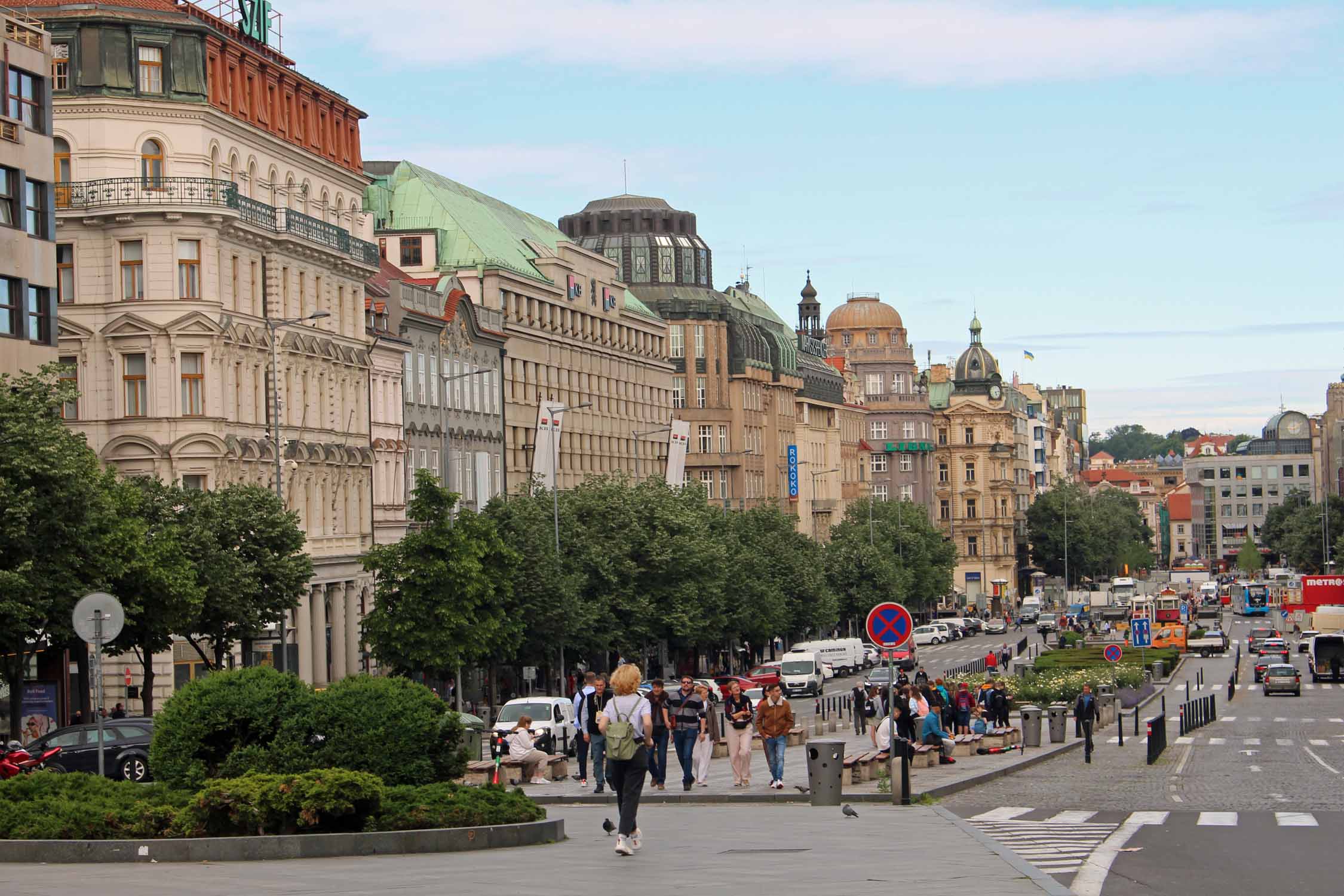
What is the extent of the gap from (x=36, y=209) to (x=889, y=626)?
1224 inches

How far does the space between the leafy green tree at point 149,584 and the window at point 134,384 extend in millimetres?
11532

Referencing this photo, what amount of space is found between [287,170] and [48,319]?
18185 mm

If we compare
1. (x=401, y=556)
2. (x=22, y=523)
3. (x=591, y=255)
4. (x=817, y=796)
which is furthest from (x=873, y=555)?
(x=817, y=796)

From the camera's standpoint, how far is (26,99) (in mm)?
55594

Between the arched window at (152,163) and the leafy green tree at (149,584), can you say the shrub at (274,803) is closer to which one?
the leafy green tree at (149,584)

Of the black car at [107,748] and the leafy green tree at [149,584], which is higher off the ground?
the leafy green tree at [149,584]

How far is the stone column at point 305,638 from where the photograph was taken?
70.6 meters

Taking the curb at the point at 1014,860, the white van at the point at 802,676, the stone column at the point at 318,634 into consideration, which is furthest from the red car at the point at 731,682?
the curb at the point at 1014,860

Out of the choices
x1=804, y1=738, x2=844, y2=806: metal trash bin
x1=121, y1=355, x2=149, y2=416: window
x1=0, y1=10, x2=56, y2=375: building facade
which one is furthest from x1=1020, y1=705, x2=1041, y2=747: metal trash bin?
x1=121, y1=355, x2=149, y2=416: window

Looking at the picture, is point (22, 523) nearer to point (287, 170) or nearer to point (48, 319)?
point (48, 319)

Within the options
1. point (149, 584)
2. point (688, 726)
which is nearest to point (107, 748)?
point (149, 584)

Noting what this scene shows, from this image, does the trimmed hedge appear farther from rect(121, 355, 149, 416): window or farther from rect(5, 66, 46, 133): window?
rect(121, 355, 149, 416): window

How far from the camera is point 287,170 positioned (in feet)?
239

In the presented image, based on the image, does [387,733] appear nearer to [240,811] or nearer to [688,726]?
[240,811]
